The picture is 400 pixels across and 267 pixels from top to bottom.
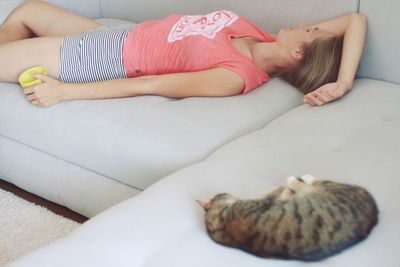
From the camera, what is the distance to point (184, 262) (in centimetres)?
92

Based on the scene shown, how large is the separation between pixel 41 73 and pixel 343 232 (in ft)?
3.96

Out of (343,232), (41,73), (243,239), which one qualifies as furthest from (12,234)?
(343,232)

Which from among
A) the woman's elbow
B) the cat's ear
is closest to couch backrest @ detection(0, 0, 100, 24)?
the woman's elbow

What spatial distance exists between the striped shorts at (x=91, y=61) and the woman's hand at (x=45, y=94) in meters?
0.12

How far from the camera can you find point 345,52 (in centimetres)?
168

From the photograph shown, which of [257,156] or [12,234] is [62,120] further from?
[257,156]

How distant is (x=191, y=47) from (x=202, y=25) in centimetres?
10

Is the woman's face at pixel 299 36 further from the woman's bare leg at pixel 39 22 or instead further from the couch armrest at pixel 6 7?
the couch armrest at pixel 6 7

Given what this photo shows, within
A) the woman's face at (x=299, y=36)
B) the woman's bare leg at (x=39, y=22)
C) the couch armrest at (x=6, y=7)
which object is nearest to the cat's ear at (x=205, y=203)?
the woman's face at (x=299, y=36)

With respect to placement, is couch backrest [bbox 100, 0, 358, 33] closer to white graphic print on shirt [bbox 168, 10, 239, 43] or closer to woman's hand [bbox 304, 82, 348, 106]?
white graphic print on shirt [bbox 168, 10, 239, 43]

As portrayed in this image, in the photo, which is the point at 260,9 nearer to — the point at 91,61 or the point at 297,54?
the point at 297,54

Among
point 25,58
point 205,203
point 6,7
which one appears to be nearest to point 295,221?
point 205,203

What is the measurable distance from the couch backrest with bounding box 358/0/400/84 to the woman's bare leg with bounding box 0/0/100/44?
40.4 inches

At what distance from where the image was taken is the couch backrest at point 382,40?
1.71 m
